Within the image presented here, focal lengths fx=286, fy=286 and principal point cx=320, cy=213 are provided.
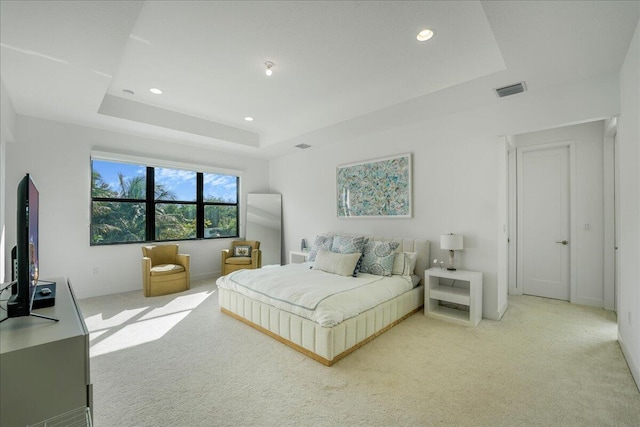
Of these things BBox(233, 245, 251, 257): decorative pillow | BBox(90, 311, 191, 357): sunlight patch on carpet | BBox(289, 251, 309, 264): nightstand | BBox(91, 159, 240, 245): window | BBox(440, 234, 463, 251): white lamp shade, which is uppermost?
BBox(91, 159, 240, 245): window

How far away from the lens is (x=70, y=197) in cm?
417

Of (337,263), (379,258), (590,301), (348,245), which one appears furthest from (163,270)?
(590,301)

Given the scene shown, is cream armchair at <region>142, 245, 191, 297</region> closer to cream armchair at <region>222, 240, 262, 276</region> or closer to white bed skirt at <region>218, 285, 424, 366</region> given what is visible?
cream armchair at <region>222, 240, 262, 276</region>

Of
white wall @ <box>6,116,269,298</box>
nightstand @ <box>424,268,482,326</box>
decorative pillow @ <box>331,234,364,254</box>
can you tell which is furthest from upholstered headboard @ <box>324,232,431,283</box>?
white wall @ <box>6,116,269,298</box>

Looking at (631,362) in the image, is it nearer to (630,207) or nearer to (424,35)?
(630,207)

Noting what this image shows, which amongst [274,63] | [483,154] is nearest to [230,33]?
[274,63]

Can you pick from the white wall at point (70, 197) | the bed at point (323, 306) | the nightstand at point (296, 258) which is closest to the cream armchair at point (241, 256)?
the nightstand at point (296, 258)

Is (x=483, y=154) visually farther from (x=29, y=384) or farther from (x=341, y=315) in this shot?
(x=29, y=384)

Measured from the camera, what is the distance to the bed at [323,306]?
8.16 feet

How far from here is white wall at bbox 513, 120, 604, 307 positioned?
151 inches

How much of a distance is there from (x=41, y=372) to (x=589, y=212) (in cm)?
A: 553

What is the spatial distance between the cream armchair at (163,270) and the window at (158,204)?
388 millimetres

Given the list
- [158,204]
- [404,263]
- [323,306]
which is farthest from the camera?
[158,204]

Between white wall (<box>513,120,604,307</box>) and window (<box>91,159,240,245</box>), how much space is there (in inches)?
227
